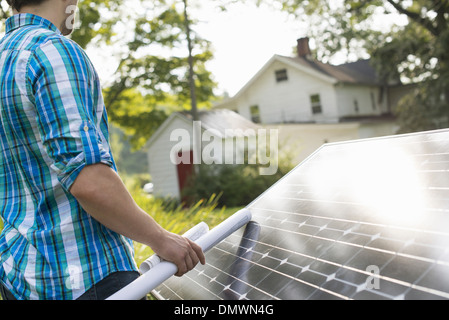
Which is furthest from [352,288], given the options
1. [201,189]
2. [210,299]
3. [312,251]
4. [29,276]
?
[201,189]

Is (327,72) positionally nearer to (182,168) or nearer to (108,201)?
(182,168)

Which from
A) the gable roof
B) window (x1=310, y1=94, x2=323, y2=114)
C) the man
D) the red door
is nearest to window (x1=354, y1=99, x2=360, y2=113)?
the gable roof

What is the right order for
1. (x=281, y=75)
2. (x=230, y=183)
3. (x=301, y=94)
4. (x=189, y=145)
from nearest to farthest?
(x=230, y=183), (x=189, y=145), (x=301, y=94), (x=281, y=75)

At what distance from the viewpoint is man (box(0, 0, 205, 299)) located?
1.36m

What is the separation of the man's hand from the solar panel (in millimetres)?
269

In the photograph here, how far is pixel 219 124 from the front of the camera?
20562 mm

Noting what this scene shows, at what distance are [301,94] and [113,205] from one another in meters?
27.6

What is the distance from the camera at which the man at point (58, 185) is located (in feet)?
4.45

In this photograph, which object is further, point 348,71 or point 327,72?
point 348,71

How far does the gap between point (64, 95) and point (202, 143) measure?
1926cm

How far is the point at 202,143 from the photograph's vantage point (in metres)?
20.6

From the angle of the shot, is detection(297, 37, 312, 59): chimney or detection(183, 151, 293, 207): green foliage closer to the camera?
detection(183, 151, 293, 207): green foliage

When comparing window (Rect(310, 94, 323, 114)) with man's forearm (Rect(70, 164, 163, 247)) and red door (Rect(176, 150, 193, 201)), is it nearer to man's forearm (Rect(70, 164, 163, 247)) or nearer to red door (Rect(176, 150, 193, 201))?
red door (Rect(176, 150, 193, 201))

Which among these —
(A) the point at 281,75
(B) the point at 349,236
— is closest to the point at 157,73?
(A) the point at 281,75
